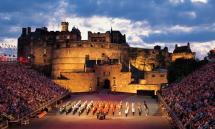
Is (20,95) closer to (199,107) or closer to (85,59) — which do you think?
(199,107)

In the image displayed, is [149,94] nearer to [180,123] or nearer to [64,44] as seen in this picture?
[64,44]

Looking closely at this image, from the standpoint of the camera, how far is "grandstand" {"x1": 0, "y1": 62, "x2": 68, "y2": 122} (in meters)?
33.2

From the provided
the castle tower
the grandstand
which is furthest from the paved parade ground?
the castle tower

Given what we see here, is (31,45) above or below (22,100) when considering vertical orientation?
above

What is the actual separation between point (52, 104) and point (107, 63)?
2756 cm

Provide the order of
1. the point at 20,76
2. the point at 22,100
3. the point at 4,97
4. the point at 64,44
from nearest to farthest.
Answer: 1. the point at 4,97
2. the point at 22,100
3. the point at 20,76
4. the point at 64,44

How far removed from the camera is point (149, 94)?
209ft

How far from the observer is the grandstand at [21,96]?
33250 mm

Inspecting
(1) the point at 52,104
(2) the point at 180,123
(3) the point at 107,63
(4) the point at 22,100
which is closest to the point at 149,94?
(3) the point at 107,63

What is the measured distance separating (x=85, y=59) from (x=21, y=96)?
43690 mm

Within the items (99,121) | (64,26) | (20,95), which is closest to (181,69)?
(20,95)

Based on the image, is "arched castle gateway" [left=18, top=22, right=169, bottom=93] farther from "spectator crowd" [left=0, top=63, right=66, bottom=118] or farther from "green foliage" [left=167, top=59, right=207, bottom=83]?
"spectator crowd" [left=0, top=63, right=66, bottom=118]

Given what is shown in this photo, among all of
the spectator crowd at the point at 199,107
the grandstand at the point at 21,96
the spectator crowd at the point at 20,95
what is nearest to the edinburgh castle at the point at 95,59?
the grandstand at the point at 21,96

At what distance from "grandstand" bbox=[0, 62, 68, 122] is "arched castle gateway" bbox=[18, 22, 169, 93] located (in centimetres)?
1745
